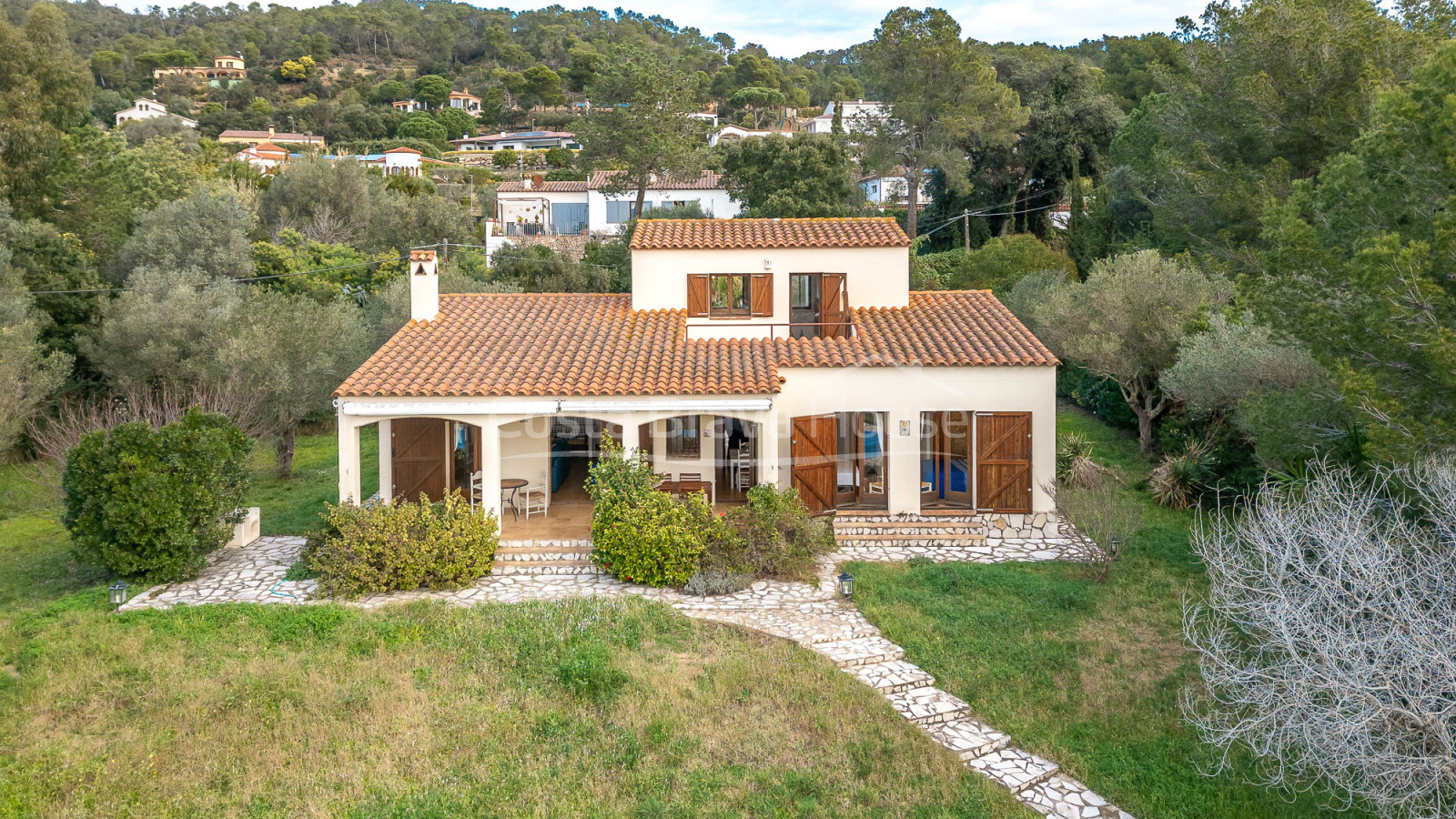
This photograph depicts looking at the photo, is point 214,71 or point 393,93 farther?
point 214,71

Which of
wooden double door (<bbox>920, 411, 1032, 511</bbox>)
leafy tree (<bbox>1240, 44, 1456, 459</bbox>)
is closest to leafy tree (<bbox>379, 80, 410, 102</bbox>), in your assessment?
wooden double door (<bbox>920, 411, 1032, 511</bbox>)

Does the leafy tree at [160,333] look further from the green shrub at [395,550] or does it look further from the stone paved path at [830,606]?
the green shrub at [395,550]

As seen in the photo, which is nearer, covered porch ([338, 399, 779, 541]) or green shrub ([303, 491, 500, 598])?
green shrub ([303, 491, 500, 598])

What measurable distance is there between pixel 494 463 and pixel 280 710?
261 inches

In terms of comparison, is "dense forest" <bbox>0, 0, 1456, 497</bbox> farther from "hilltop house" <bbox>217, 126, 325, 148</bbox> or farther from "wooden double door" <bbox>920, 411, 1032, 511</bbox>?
"hilltop house" <bbox>217, 126, 325, 148</bbox>

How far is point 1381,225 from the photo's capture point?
449 inches

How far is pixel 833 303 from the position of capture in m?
20.0

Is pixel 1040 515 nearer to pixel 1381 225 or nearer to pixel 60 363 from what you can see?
pixel 1381 225

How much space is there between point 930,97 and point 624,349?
29193 millimetres

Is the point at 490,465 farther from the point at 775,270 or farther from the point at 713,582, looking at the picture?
the point at 775,270

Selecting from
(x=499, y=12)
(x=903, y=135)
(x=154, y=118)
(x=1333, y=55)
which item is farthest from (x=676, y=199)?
(x=499, y=12)

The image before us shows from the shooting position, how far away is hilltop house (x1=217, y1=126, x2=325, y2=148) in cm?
8162

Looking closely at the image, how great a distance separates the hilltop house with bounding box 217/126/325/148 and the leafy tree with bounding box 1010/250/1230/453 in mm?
76133

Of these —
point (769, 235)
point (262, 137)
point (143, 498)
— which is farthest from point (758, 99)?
point (143, 498)
